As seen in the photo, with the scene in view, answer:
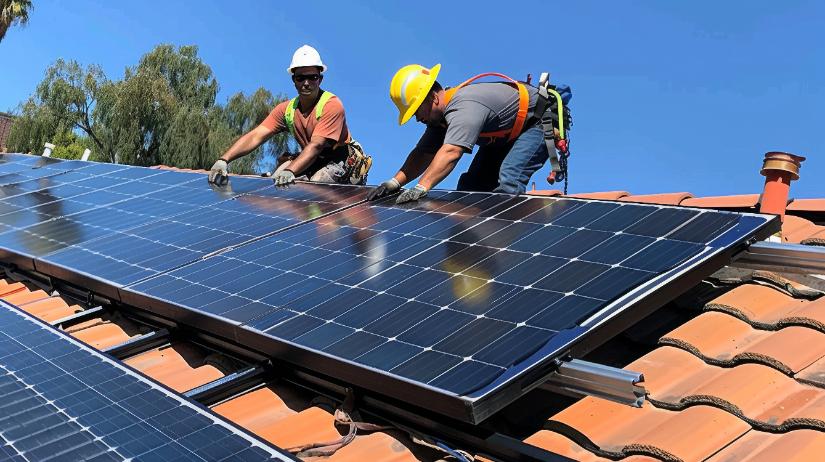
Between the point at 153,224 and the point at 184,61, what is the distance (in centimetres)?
3788

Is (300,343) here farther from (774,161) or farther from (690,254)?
(774,161)

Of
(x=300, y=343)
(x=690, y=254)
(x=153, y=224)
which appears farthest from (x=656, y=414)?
(x=153, y=224)

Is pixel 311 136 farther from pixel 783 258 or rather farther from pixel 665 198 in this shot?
pixel 783 258

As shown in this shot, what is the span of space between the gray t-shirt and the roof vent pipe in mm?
1767

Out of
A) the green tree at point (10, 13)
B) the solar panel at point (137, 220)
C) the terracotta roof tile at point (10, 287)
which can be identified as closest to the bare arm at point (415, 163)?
the solar panel at point (137, 220)

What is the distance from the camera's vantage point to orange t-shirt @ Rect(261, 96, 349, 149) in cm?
782

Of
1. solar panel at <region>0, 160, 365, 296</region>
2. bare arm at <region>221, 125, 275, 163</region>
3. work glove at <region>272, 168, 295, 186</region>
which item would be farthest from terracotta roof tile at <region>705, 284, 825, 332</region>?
bare arm at <region>221, 125, 275, 163</region>

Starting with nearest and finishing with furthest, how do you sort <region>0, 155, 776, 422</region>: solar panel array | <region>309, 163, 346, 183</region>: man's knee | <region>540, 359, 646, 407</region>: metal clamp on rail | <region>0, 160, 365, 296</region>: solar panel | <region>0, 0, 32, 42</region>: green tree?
<region>540, 359, 646, 407</region>: metal clamp on rail → <region>0, 155, 776, 422</region>: solar panel array → <region>0, 160, 365, 296</region>: solar panel → <region>309, 163, 346, 183</region>: man's knee → <region>0, 0, 32, 42</region>: green tree

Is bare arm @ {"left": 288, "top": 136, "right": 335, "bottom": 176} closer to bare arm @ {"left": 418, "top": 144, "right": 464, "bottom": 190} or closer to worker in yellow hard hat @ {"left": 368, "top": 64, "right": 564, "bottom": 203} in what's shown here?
worker in yellow hard hat @ {"left": 368, "top": 64, "right": 564, "bottom": 203}

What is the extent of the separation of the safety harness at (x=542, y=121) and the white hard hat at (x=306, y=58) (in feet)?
7.55

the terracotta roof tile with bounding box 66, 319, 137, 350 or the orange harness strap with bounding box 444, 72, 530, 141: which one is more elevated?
the orange harness strap with bounding box 444, 72, 530, 141

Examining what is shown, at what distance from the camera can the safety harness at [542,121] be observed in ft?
19.9

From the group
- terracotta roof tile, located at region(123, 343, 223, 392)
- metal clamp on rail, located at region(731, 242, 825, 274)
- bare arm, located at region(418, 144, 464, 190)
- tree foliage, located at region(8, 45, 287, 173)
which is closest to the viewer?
metal clamp on rail, located at region(731, 242, 825, 274)

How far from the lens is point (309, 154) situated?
25.0ft
